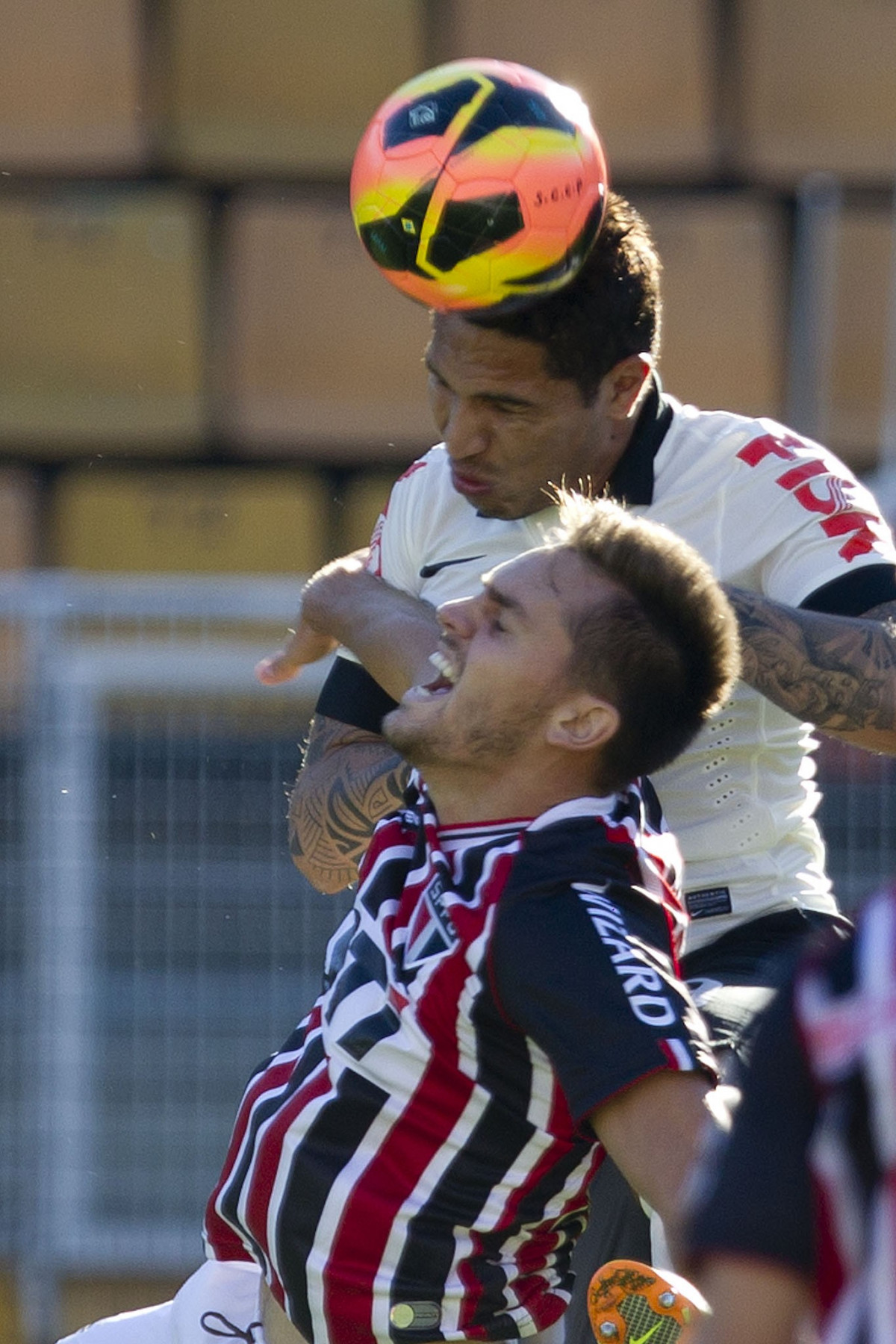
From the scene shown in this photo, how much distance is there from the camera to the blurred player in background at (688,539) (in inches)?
131

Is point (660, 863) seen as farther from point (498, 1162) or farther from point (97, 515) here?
point (97, 515)

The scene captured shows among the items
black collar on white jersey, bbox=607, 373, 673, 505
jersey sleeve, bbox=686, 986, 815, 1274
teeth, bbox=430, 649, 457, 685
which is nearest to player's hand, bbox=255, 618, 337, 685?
black collar on white jersey, bbox=607, 373, 673, 505

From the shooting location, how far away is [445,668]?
111 inches

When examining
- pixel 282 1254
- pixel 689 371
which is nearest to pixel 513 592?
pixel 282 1254

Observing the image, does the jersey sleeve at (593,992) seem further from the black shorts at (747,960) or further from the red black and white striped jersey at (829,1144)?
the red black and white striped jersey at (829,1144)

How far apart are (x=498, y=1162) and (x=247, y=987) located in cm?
348

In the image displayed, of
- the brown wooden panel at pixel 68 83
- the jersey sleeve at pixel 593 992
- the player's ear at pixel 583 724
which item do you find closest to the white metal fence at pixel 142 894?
the brown wooden panel at pixel 68 83

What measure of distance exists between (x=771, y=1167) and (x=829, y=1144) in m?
0.06

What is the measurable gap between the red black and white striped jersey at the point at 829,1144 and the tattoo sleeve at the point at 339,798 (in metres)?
2.12

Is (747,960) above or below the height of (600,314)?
below

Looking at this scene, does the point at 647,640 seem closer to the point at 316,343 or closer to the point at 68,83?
the point at 316,343

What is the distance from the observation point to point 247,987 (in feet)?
20.0

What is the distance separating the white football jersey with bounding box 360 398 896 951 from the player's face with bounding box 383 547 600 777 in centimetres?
62

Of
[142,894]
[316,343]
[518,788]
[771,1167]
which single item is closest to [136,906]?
[142,894]
